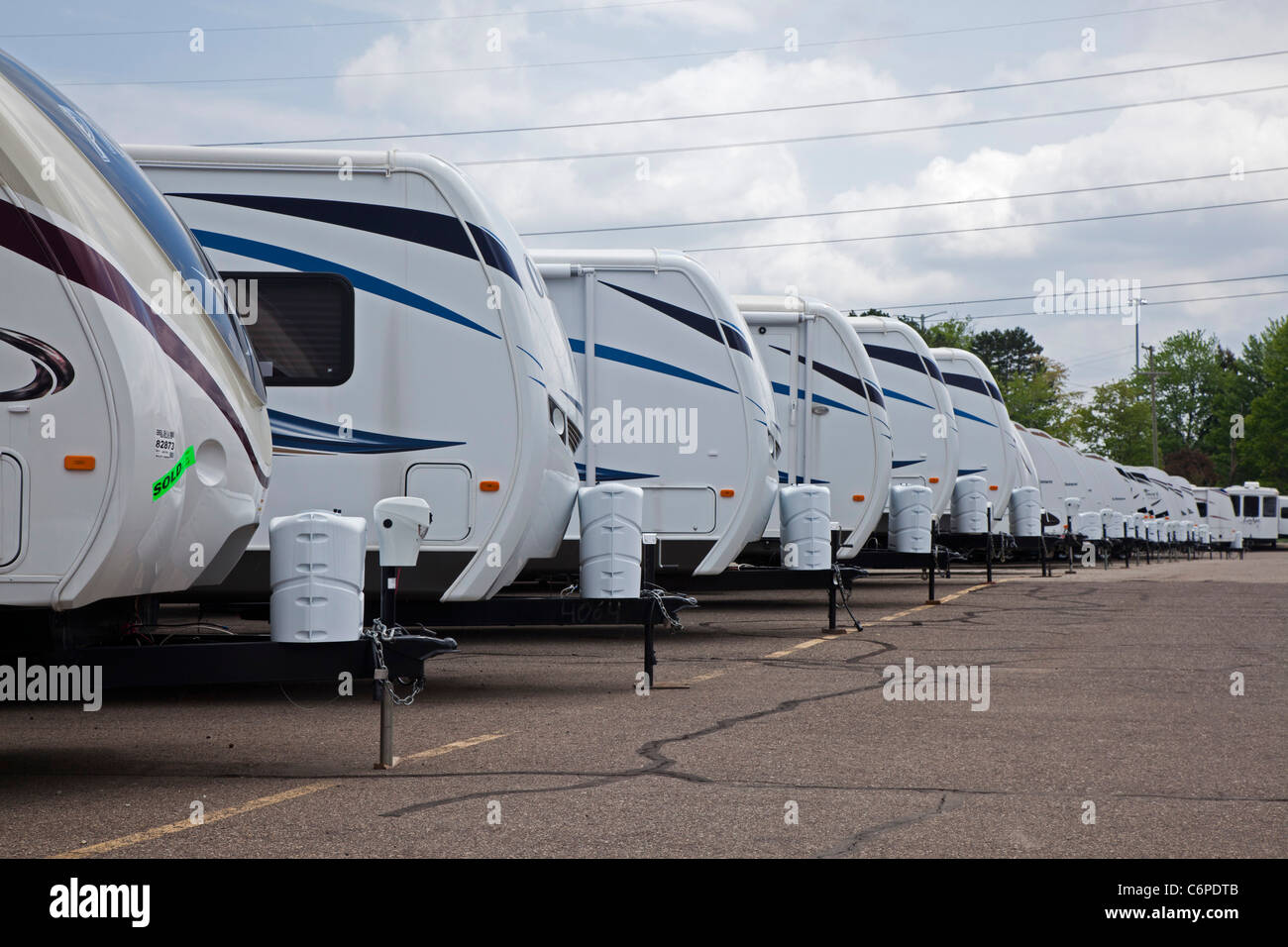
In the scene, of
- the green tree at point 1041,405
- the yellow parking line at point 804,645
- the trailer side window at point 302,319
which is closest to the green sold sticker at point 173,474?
the trailer side window at point 302,319

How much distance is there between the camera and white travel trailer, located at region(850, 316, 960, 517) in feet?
65.4

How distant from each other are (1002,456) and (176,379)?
61.3ft

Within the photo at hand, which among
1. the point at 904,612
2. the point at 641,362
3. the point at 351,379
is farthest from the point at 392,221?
the point at 904,612

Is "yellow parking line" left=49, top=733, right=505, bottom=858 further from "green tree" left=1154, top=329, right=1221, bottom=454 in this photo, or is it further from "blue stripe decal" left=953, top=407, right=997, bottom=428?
"green tree" left=1154, top=329, right=1221, bottom=454

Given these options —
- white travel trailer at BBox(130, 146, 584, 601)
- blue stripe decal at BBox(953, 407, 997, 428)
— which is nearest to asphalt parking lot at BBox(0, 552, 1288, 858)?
white travel trailer at BBox(130, 146, 584, 601)

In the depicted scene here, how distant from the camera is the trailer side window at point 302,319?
360 inches

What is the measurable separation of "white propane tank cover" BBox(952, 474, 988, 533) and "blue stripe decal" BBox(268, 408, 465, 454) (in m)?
13.4

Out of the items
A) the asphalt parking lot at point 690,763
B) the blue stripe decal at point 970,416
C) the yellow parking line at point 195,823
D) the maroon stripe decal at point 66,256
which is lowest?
the asphalt parking lot at point 690,763

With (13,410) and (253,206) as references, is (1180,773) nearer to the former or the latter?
(13,410)

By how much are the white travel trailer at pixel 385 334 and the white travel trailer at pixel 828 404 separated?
7.62 metres

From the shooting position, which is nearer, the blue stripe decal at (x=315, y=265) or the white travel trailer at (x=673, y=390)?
the blue stripe decal at (x=315, y=265)

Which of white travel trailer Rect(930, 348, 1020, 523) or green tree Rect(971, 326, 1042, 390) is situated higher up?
green tree Rect(971, 326, 1042, 390)

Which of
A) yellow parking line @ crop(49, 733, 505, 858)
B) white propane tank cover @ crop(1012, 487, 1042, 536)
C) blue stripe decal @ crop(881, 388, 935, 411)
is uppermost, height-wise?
blue stripe decal @ crop(881, 388, 935, 411)

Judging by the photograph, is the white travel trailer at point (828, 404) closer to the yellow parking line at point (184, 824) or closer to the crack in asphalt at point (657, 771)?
the crack in asphalt at point (657, 771)
